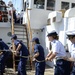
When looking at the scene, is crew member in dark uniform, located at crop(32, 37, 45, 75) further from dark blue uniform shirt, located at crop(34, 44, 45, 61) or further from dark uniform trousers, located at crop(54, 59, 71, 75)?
dark uniform trousers, located at crop(54, 59, 71, 75)

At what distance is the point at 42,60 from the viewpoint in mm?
7867

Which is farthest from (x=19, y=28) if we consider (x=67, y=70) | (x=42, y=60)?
(x=67, y=70)

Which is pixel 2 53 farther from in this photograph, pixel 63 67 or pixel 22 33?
pixel 22 33

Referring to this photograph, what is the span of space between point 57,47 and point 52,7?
9.02 metres

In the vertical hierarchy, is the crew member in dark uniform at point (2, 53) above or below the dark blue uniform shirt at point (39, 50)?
below

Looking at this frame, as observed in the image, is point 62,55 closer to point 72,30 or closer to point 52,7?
point 72,30

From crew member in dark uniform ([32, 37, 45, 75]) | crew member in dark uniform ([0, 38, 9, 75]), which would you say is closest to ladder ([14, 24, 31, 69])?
crew member in dark uniform ([0, 38, 9, 75])

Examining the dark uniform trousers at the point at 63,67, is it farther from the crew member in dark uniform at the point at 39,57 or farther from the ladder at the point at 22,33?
the ladder at the point at 22,33

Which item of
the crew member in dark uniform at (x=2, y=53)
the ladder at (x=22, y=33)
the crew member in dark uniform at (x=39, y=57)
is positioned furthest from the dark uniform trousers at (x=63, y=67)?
the ladder at (x=22, y=33)

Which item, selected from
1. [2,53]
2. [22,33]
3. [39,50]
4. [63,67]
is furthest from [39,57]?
[22,33]

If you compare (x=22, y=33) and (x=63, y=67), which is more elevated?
(x=63, y=67)

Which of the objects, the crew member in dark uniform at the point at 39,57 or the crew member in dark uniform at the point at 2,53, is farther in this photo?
the crew member in dark uniform at the point at 2,53

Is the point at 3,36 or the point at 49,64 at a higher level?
the point at 3,36

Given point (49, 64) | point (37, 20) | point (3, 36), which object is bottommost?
point (49, 64)
